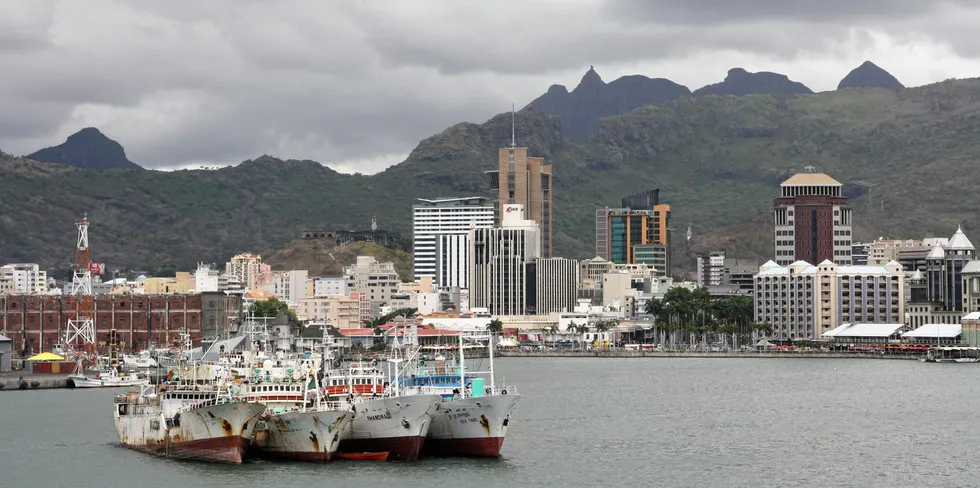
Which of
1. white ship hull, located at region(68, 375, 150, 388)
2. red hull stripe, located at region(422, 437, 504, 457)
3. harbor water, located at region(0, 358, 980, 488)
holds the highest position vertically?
white ship hull, located at region(68, 375, 150, 388)

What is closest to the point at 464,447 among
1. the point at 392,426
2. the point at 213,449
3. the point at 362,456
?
the point at 392,426

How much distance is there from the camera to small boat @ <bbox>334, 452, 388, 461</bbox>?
84.3 metres

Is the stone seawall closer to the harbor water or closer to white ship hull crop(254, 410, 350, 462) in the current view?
the harbor water

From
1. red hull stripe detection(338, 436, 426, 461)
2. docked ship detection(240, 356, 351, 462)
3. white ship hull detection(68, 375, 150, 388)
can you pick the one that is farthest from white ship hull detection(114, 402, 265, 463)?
white ship hull detection(68, 375, 150, 388)

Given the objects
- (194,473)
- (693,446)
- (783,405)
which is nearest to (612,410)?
(783,405)

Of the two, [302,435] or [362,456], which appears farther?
[362,456]

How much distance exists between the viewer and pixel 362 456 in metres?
84.4

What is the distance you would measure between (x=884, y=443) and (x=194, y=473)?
43283 mm

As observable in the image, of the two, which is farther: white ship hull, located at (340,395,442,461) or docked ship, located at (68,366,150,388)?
docked ship, located at (68,366,150,388)

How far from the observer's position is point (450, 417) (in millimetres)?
85250

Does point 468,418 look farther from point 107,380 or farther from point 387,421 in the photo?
point 107,380

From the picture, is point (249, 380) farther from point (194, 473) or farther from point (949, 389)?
point (949, 389)

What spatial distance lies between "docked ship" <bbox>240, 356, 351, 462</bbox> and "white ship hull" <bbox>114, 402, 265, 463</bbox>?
48.5 inches

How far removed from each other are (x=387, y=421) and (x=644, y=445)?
21042 mm
